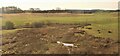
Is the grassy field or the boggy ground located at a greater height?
the grassy field

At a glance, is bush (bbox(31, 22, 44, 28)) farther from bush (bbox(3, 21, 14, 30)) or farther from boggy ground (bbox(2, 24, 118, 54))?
bush (bbox(3, 21, 14, 30))

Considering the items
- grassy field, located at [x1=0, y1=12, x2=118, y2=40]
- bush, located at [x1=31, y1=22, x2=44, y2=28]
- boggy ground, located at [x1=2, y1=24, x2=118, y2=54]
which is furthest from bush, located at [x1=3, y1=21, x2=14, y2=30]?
bush, located at [x1=31, y1=22, x2=44, y2=28]

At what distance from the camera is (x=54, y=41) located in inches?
245

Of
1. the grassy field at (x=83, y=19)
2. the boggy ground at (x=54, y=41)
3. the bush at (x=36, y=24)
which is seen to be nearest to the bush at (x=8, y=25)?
the grassy field at (x=83, y=19)

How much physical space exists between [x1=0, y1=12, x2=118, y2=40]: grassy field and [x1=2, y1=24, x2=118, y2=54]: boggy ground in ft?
0.50

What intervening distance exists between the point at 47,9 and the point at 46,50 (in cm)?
105

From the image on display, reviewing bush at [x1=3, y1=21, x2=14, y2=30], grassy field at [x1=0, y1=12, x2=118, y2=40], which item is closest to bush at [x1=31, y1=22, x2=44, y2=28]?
grassy field at [x1=0, y1=12, x2=118, y2=40]

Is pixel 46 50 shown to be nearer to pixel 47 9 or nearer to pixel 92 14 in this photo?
pixel 47 9

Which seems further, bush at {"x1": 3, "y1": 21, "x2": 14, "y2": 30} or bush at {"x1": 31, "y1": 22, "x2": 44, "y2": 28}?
bush at {"x1": 31, "y1": 22, "x2": 44, "y2": 28}

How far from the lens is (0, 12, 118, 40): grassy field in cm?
610

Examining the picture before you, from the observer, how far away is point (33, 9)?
6.25 metres

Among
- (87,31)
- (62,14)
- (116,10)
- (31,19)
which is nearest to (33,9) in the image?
(31,19)

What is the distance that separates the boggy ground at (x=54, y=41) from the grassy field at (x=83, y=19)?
0.50 ft

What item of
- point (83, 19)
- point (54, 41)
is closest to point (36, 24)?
point (54, 41)
